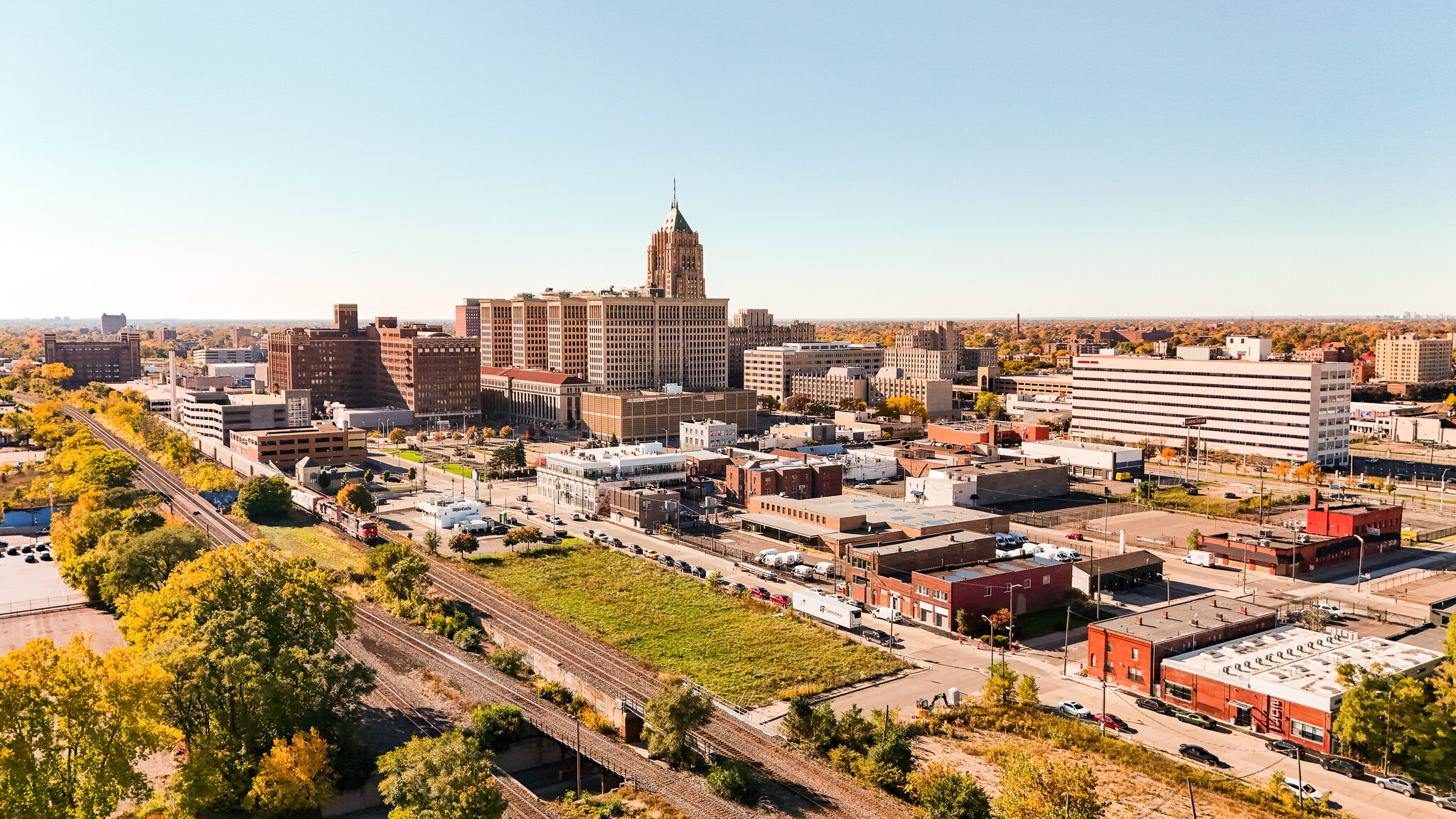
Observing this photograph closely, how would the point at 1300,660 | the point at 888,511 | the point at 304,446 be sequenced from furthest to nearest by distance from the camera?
the point at 304,446
the point at 888,511
the point at 1300,660

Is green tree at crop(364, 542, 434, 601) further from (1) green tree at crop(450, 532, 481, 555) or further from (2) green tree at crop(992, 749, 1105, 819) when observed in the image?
(2) green tree at crop(992, 749, 1105, 819)

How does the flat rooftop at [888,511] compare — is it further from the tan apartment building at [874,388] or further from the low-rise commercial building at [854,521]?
the tan apartment building at [874,388]

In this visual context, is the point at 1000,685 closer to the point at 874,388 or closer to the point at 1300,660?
the point at 1300,660

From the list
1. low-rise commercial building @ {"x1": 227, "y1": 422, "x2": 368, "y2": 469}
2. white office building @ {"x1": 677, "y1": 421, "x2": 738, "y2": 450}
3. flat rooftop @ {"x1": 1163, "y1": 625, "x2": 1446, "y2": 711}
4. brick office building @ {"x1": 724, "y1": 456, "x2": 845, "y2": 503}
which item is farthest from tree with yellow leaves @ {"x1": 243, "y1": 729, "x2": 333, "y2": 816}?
white office building @ {"x1": 677, "y1": 421, "x2": 738, "y2": 450}

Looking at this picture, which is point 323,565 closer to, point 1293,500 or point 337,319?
point 1293,500

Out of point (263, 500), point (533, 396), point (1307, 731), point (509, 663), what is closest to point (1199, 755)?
point (1307, 731)

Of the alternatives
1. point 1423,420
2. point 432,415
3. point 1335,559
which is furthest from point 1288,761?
point 432,415
